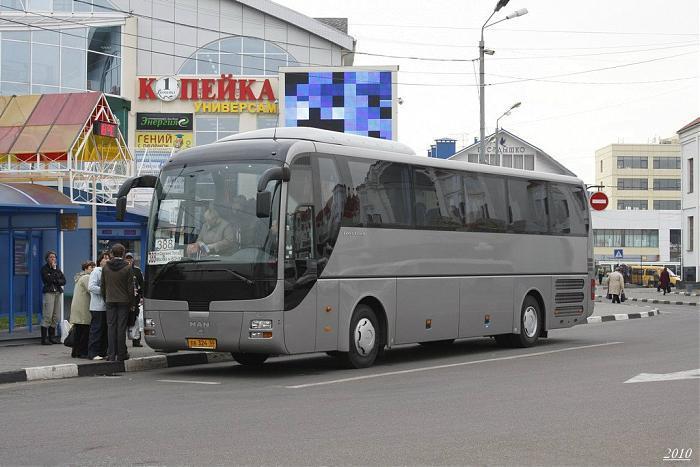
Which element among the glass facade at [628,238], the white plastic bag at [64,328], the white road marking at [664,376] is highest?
the glass facade at [628,238]

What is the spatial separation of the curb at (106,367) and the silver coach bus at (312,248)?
1.22 metres

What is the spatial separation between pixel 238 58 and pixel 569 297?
3242 cm

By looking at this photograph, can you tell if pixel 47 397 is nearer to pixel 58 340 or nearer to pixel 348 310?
pixel 348 310

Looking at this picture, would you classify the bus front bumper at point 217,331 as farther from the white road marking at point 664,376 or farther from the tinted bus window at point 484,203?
the tinted bus window at point 484,203

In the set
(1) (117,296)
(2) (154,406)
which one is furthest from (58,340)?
(2) (154,406)

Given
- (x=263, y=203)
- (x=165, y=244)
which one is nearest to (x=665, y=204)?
(x=165, y=244)

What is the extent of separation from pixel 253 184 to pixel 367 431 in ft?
20.5

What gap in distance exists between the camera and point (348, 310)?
1542 cm

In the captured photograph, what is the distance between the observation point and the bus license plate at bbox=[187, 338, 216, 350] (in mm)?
14578

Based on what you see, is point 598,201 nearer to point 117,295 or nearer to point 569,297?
point 569,297

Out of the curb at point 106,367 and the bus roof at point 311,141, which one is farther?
the bus roof at point 311,141

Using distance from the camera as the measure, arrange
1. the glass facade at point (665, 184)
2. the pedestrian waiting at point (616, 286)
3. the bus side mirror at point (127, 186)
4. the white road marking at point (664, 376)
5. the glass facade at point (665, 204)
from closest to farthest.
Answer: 1. the white road marking at point (664, 376)
2. the bus side mirror at point (127, 186)
3. the pedestrian waiting at point (616, 286)
4. the glass facade at point (665, 204)
5. the glass facade at point (665, 184)

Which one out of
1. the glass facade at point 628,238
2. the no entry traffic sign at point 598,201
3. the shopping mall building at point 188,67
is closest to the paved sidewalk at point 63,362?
the no entry traffic sign at point 598,201

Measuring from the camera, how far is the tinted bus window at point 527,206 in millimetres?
19916
